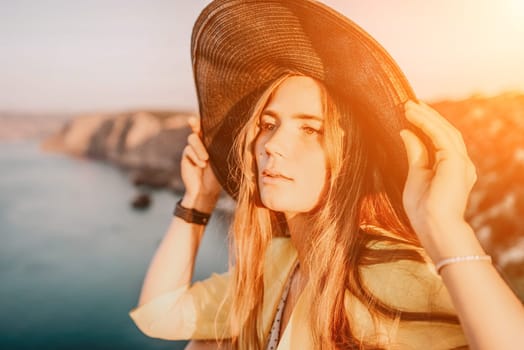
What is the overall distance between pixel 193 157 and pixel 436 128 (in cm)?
Answer: 86

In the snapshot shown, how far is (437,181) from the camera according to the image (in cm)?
72

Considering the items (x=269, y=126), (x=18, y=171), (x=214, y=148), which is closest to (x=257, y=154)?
(x=269, y=126)

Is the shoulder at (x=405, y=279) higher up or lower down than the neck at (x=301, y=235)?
lower down

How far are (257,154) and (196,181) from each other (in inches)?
13.3

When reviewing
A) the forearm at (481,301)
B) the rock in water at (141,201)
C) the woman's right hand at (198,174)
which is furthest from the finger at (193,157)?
the rock in water at (141,201)

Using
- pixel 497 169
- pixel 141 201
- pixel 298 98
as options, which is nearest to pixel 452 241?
pixel 298 98

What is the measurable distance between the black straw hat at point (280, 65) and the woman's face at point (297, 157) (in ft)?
0.23

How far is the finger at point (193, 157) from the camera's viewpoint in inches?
56.7

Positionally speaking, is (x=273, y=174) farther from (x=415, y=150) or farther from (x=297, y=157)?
(x=415, y=150)

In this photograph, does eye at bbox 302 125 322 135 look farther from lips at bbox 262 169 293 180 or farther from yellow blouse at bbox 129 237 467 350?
yellow blouse at bbox 129 237 467 350

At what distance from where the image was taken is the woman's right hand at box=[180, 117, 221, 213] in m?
1.43

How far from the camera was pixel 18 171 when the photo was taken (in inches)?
210

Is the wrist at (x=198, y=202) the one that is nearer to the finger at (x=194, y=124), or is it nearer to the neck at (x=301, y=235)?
the finger at (x=194, y=124)

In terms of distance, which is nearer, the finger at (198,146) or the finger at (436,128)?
the finger at (436,128)
